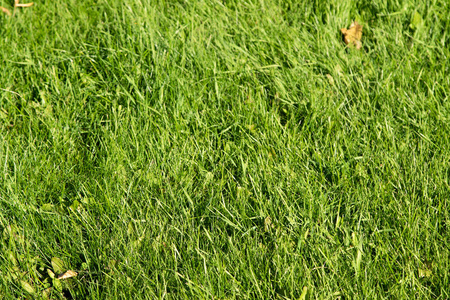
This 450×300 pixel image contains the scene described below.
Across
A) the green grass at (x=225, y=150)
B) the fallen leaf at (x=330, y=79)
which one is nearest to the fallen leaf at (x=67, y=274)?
the green grass at (x=225, y=150)

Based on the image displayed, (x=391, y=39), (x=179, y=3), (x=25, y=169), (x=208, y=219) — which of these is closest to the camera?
(x=208, y=219)

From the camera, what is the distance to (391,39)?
11.1ft

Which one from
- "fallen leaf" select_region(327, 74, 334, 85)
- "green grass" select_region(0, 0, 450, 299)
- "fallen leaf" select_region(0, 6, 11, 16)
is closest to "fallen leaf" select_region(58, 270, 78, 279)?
"green grass" select_region(0, 0, 450, 299)

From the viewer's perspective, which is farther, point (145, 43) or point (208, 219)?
point (145, 43)

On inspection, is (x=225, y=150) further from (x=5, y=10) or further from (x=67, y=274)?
(x=5, y=10)

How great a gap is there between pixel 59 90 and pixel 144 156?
2.65 ft

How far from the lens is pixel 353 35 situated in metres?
3.43

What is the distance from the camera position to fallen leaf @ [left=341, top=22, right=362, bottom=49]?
3.38 metres

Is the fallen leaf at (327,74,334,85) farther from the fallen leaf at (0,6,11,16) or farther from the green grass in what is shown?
the fallen leaf at (0,6,11,16)

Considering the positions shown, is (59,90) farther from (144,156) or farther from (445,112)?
(445,112)

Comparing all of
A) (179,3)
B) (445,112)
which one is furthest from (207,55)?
(445,112)

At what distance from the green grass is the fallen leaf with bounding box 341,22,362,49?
46mm

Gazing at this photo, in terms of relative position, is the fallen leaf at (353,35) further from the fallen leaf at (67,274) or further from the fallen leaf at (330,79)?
the fallen leaf at (67,274)

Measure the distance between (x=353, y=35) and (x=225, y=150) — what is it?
1333 millimetres
